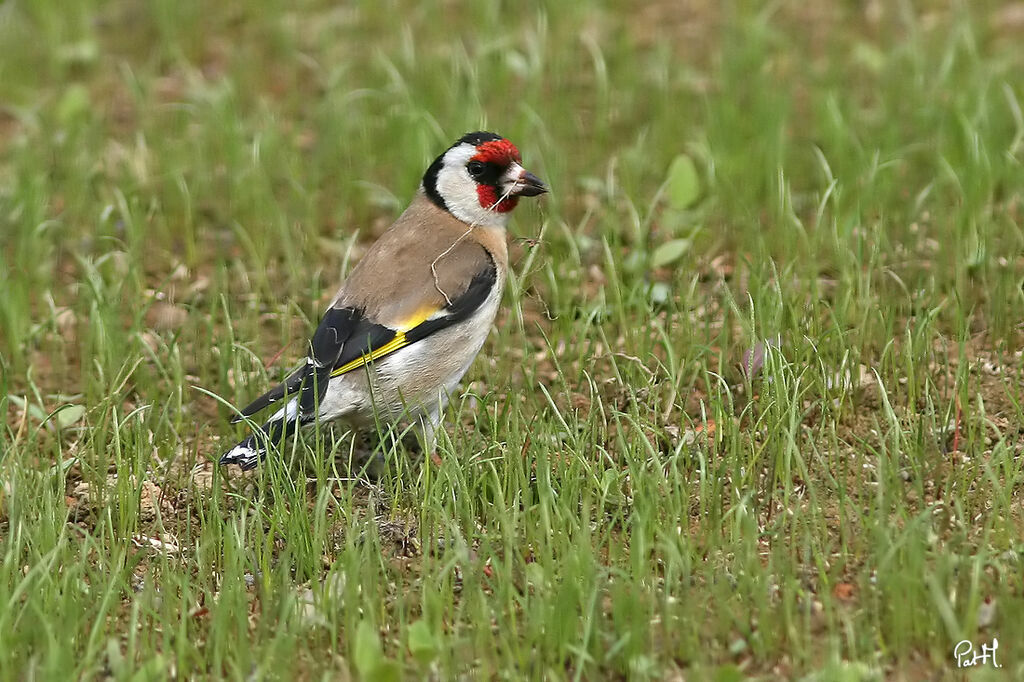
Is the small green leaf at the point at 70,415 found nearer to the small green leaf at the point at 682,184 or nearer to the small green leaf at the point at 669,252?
the small green leaf at the point at 669,252

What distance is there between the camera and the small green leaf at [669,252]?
21.2 ft

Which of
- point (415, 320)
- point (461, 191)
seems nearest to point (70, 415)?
point (415, 320)

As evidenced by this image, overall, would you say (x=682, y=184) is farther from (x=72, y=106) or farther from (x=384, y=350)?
(x=72, y=106)

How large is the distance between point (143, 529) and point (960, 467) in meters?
2.72

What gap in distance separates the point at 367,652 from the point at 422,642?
0.17 metres

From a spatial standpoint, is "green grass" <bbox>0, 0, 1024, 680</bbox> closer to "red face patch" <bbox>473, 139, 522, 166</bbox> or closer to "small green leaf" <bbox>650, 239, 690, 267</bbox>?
"small green leaf" <bbox>650, 239, 690, 267</bbox>

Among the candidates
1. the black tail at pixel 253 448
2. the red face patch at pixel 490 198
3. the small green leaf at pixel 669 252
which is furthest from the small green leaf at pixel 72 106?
the black tail at pixel 253 448

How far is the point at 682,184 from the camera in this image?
6848 mm

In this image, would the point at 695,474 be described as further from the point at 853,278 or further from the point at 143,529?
the point at 143,529

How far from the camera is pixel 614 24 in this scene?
8.87 metres

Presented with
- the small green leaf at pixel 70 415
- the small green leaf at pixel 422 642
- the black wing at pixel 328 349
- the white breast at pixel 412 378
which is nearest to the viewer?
the small green leaf at pixel 422 642

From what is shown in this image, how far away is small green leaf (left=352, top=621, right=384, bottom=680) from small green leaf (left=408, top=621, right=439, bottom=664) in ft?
0.38

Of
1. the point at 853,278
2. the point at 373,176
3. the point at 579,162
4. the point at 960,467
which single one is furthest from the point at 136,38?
the point at 960,467

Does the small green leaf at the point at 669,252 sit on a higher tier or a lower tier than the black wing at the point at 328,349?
lower
